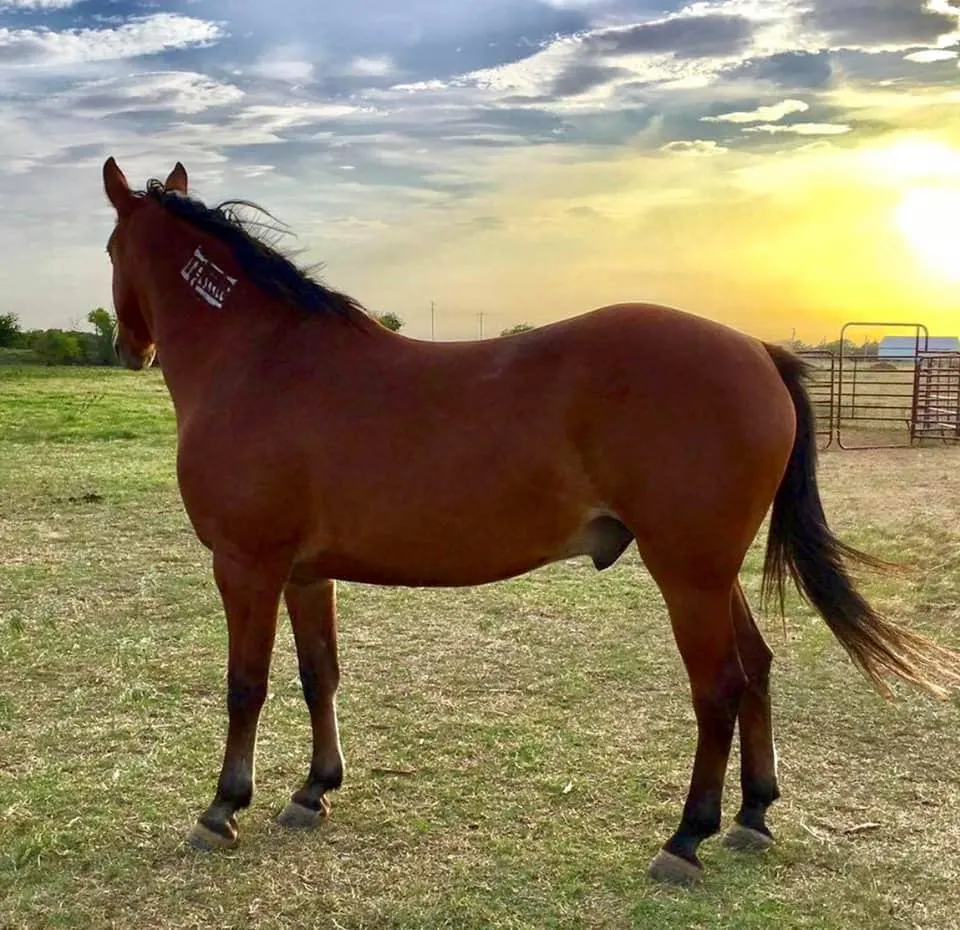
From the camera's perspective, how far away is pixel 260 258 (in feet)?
11.9

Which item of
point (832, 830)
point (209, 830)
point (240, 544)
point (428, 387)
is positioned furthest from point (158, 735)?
point (832, 830)

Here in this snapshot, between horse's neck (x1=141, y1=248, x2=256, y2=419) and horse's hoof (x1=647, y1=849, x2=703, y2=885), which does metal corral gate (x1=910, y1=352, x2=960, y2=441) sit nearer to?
horse's hoof (x1=647, y1=849, x2=703, y2=885)

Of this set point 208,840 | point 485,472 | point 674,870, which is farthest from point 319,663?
point 674,870

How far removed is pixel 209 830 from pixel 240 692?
49 centimetres

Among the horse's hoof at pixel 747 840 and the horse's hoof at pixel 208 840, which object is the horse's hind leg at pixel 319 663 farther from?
the horse's hoof at pixel 747 840

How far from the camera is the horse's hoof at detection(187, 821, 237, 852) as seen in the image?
3.33 m

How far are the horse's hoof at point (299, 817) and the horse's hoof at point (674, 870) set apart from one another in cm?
125

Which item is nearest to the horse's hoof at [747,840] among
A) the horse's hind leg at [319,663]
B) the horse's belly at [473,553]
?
the horse's belly at [473,553]

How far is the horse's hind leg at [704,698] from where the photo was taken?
3027 mm

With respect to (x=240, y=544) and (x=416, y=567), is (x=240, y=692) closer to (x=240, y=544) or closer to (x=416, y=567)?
(x=240, y=544)

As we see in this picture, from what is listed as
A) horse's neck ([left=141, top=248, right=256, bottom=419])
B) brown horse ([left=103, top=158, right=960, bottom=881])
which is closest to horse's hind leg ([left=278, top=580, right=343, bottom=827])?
brown horse ([left=103, top=158, right=960, bottom=881])

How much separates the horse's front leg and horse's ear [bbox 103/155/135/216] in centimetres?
152

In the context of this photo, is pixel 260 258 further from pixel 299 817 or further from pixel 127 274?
pixel 299 817

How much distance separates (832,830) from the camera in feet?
11.3
